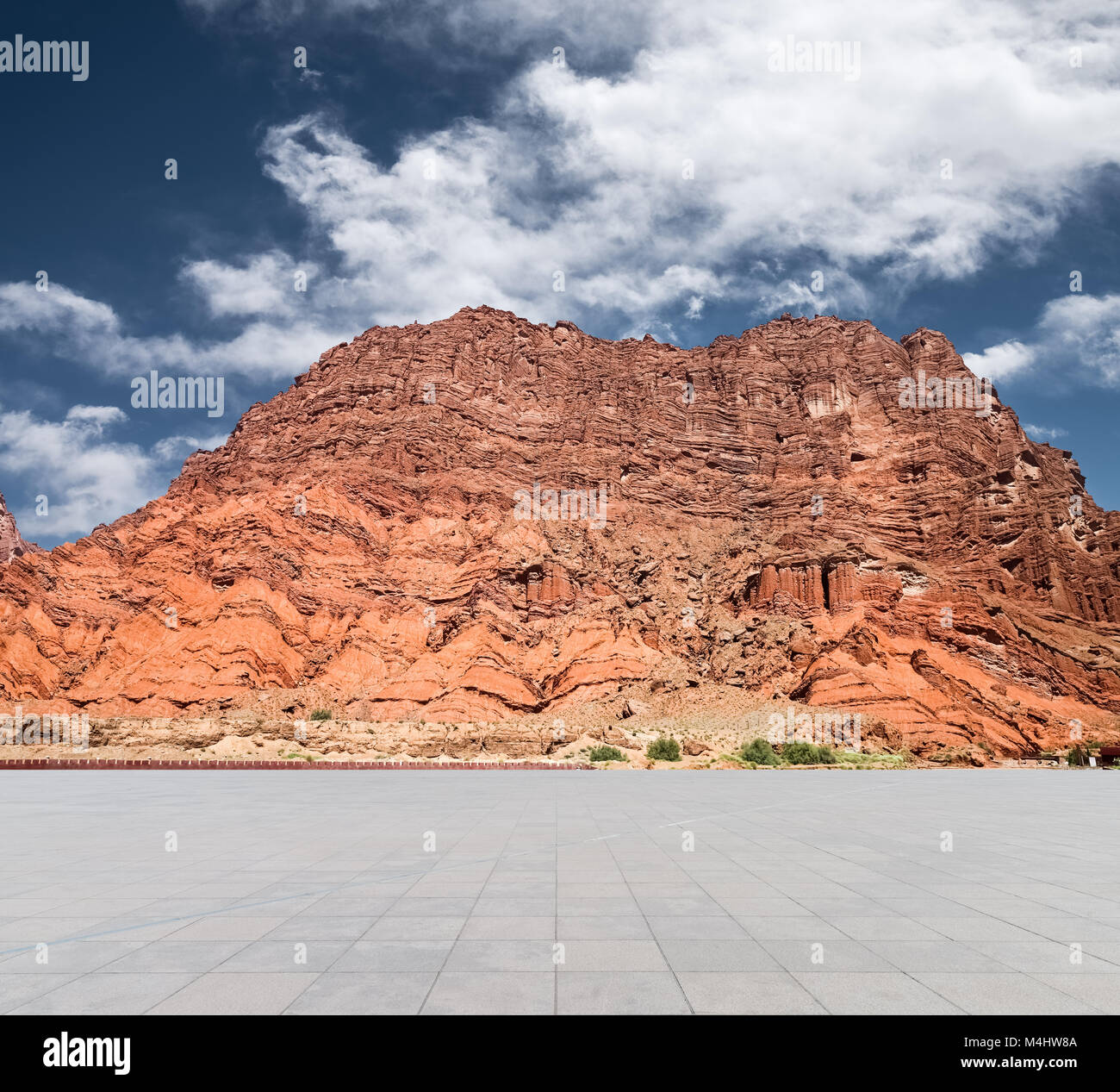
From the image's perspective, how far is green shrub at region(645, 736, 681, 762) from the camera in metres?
37.2

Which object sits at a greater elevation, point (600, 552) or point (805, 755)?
point (600, 552)

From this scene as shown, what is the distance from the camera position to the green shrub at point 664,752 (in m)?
37.2

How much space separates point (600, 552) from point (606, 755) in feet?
144

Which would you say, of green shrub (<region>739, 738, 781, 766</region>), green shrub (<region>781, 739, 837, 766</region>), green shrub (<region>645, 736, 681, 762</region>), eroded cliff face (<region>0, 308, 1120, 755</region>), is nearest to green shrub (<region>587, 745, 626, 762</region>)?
green shrub (<region>645, 736, 681, 762</region>)

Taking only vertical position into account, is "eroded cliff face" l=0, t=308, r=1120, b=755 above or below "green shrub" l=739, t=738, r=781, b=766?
above

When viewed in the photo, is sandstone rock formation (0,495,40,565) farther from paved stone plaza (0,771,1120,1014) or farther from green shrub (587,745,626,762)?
paved stone plaza (0,771,1120,1014)

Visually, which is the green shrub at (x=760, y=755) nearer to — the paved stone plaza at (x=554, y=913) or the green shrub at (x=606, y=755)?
the green shrub at (x=606, y=755)

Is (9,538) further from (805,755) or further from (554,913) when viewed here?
(554,913)

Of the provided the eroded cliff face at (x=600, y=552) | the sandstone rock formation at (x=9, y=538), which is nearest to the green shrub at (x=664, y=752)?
the eroded cliff face at (x=600, y=552)

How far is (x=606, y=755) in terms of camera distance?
1464 inches

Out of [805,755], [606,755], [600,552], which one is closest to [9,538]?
[600,552]

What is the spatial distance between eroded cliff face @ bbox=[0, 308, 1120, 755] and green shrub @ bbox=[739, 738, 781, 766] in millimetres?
12610
